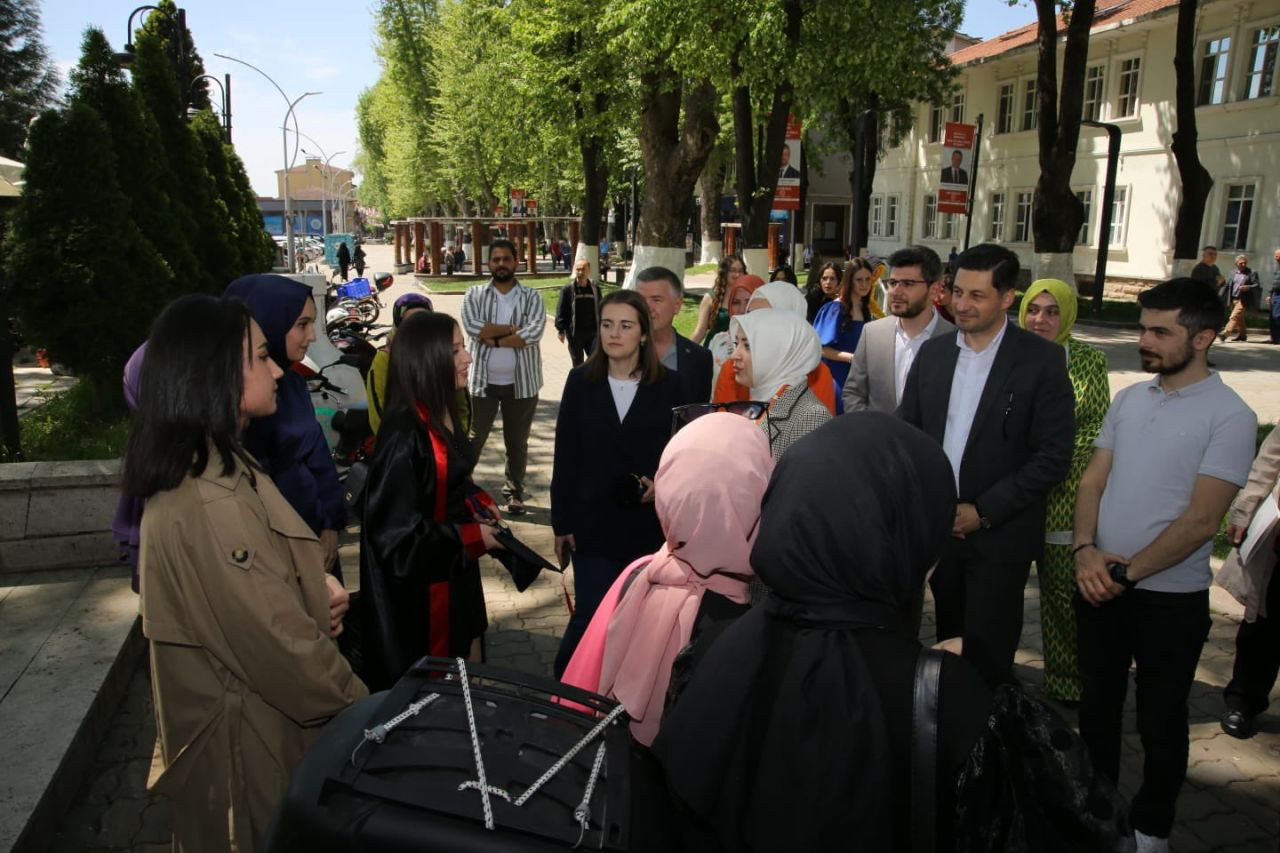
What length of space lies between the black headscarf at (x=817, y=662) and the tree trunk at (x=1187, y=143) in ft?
67.9

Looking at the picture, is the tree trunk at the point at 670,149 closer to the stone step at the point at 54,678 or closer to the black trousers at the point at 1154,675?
the stone step at the point at 54,678

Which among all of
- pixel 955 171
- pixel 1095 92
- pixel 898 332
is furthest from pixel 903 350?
pixel 1095 92

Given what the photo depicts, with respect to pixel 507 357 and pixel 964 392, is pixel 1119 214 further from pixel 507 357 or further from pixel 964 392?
pixel 964 392

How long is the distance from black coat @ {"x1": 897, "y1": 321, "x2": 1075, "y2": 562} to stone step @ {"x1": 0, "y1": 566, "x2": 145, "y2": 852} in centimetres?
357

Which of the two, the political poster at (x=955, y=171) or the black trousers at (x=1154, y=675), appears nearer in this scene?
the black trousers at (x=1154, y=675)

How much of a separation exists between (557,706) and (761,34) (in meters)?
14.0

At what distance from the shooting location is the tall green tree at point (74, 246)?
633 centimetres

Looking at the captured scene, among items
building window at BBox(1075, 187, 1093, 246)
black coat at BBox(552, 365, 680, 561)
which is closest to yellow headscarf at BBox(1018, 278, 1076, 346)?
black coat at BBox(552, 365, 680, 561)

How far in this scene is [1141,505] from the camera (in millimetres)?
2994

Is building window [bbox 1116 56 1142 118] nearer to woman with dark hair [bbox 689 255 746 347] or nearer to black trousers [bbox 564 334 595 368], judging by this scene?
black trousers [bbox 564 334 595 368]

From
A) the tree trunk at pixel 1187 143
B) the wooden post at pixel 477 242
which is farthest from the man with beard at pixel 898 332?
the wooden post at pixel 477 242

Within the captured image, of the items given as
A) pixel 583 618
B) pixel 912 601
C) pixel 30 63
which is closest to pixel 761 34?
pixel 583 618

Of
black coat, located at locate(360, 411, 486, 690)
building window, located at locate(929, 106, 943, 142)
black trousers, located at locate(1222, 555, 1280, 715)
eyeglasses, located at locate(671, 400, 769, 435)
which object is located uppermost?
building window, located at locate(929, 106, 943, 142)

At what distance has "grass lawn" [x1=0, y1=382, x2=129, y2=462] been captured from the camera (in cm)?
608
